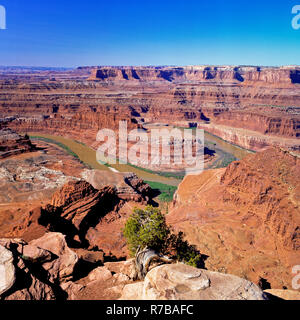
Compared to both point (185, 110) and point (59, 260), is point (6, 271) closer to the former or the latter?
point (59, 260)

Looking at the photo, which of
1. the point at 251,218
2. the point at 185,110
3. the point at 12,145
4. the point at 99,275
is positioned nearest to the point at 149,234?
the point at 99,275

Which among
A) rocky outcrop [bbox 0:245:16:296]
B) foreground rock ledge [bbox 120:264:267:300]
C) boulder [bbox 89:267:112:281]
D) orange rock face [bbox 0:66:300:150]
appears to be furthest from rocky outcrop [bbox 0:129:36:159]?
→ foreground rock ledge [bbox 120:264:267:300]

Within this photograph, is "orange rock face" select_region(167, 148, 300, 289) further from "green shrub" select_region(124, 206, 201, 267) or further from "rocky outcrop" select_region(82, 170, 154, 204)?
"rocky outcrop" select_region(82, 170, 154, 204)

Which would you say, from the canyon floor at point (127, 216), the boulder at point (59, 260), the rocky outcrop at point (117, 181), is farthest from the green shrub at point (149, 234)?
the rocky outcrop at point (117, 181)

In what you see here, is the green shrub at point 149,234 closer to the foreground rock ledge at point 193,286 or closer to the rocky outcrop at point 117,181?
the foreground rock ledge at point 193,286

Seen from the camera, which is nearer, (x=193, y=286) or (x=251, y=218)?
(x=193, y=286)

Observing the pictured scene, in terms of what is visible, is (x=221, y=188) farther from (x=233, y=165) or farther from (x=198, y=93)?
(x=198, y=93)
